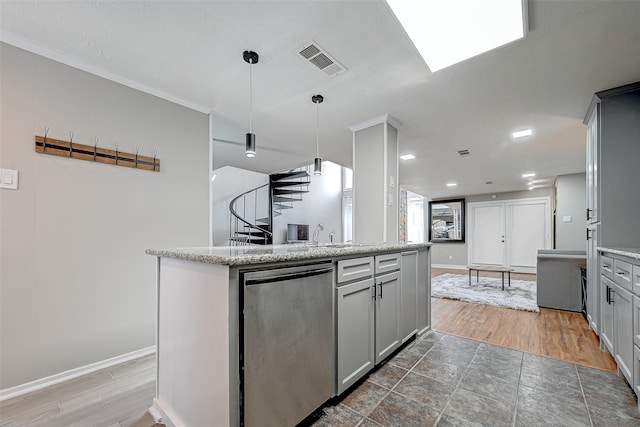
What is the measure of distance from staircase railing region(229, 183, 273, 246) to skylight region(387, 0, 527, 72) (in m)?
5.03

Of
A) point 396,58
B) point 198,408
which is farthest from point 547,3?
point 198,408

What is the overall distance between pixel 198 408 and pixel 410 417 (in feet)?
3.85

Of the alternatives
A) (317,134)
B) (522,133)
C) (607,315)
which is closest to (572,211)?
(522,133)

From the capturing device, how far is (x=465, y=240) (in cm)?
887

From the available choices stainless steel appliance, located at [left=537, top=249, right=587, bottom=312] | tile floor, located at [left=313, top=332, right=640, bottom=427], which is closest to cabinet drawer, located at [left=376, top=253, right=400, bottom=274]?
tile floor, located at [left=313, top=332, right=640, bottom=427]

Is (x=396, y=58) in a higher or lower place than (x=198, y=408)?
higher

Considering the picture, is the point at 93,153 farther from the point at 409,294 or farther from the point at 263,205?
the point at 263,205

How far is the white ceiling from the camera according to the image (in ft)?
5.76

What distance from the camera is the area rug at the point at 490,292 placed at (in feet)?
13.9

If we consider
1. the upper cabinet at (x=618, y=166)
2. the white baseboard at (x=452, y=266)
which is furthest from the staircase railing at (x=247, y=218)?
the white baseboard at (x=452, y=266)

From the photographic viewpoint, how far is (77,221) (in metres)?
2.17

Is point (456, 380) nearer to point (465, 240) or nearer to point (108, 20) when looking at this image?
point (108, 20)

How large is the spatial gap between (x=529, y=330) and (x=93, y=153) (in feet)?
15.4

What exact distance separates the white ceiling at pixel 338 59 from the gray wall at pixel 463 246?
15.5ft
